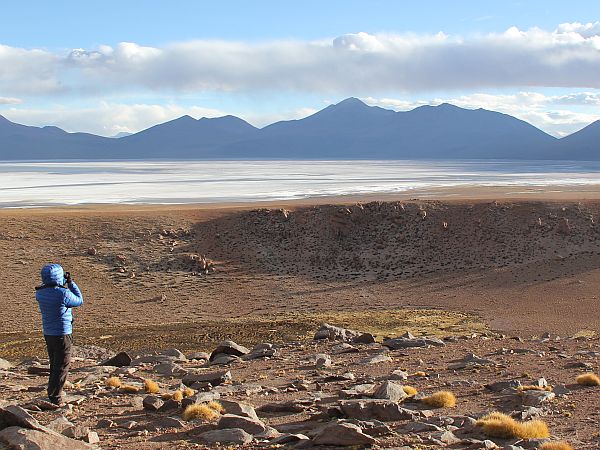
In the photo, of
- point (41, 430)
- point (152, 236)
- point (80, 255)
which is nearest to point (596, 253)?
point (152, 236)

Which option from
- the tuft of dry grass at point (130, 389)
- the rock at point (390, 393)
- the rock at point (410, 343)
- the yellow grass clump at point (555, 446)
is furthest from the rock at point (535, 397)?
the rock at point (410, 343)

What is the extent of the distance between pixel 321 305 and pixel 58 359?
91.1 feet

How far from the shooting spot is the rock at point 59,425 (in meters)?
8.76

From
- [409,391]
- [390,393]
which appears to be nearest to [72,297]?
[390,393]

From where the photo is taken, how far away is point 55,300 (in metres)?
10.0

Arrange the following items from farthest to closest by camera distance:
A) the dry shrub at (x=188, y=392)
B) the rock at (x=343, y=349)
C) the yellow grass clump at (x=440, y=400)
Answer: the rock at (x=343, y=349) < the dry shrub at (x=188, y=392) < the yellow grass clump at (x=440, y=400)

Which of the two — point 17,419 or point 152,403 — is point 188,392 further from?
point 17,419

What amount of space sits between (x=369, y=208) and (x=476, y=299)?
13.9 meters

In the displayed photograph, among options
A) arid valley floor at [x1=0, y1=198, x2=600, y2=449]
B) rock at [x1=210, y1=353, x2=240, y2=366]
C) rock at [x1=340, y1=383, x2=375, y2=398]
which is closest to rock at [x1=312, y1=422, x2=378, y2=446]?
arid valley floor at [x1=0, y1=198, x2=600, y2=449]

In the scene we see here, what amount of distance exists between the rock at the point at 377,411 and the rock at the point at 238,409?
3.86ft

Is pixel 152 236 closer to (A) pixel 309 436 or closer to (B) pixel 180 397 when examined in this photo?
(B) pixel 180 397

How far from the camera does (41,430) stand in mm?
7938

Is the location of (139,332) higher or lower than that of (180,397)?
lower

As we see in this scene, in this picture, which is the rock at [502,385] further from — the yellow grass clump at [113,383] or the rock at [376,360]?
the yellow grass clump at [113,383]
